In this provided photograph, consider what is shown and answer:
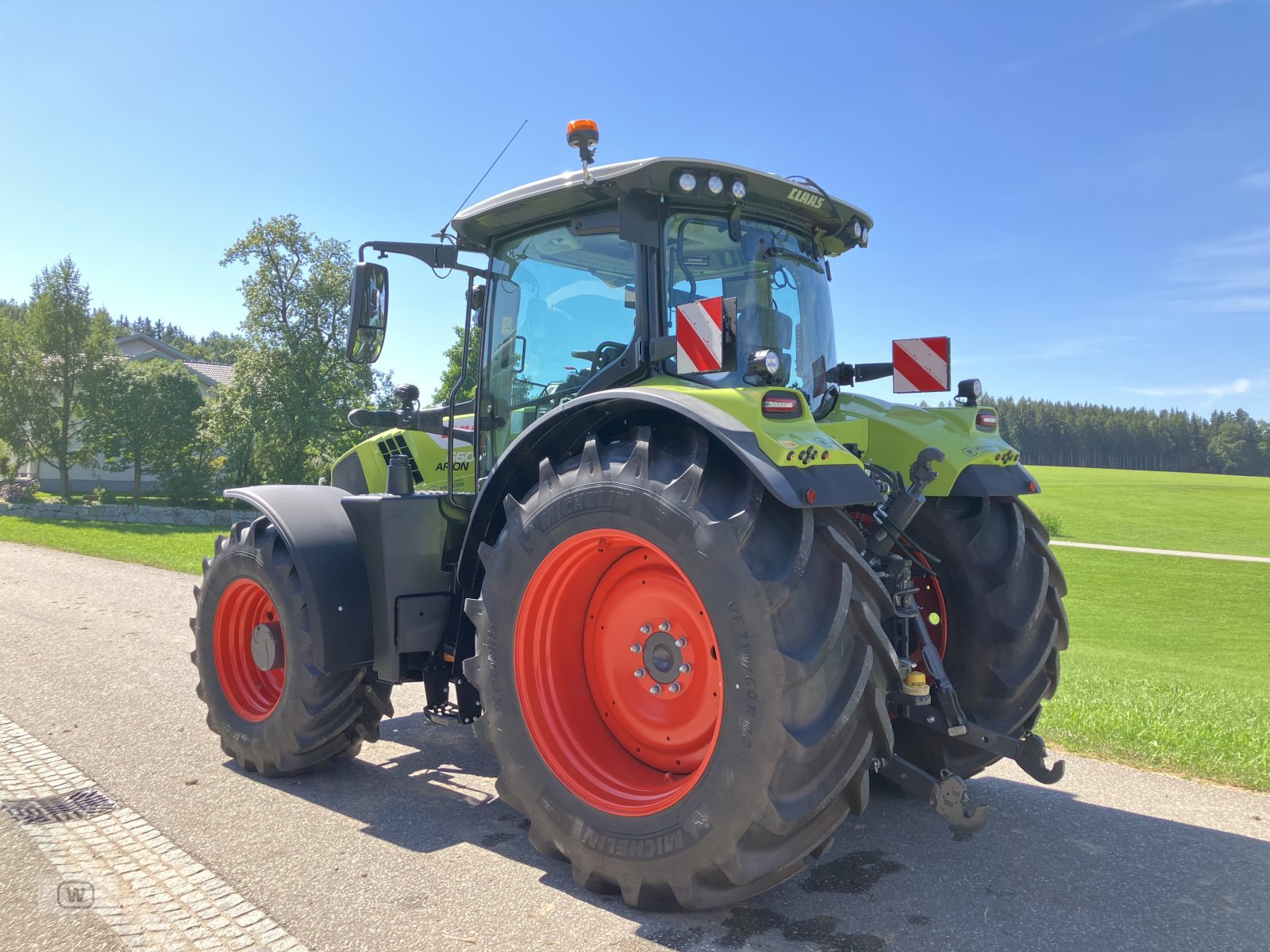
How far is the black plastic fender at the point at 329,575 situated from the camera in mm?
4059

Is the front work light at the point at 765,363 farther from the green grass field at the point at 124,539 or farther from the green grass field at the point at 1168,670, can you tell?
the green grass field at the point at 124,539

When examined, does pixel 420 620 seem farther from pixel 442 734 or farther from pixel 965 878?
pixel 965 878

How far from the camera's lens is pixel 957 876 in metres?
3.19

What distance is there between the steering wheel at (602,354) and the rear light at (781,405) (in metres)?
1.02

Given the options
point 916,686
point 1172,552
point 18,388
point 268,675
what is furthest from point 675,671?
point 18,388

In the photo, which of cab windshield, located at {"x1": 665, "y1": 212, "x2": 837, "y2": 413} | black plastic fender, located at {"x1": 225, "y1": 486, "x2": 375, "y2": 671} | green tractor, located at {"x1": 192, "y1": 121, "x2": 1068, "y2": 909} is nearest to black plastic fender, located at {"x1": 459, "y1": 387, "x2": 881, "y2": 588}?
green tractor, located at {"x1": 192, "y1": 121, "x2": 1068, "y2": 909}

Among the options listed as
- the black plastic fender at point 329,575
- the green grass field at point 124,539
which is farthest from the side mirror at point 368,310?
the green grass field at point 124,539

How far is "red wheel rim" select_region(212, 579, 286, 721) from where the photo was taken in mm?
4656

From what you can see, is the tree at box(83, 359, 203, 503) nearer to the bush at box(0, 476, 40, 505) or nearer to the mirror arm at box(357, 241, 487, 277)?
the bush at box(0, 476, 40, 505)

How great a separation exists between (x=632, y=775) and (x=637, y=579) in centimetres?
73

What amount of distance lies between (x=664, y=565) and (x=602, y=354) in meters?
1.13

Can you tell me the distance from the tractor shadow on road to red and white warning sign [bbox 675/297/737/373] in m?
1.88

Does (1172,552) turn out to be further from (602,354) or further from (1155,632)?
(602,354)

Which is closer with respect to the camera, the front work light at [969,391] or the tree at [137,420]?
the front work light at [969,391]
